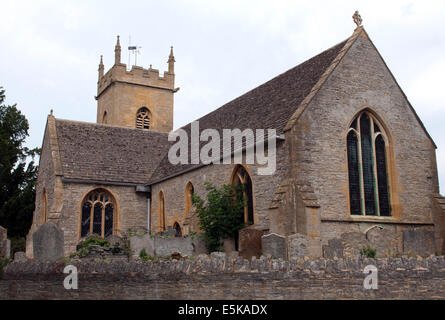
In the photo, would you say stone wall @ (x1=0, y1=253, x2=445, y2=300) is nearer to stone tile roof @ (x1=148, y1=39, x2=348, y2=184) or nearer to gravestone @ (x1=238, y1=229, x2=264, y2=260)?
gravestone @ (x1=238, y1=229, x2=264, y2=260)

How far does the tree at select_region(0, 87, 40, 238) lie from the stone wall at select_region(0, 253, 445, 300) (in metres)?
22.4

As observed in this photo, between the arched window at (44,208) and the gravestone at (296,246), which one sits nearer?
the gravestone at (296,246)

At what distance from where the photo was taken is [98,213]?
25375mm

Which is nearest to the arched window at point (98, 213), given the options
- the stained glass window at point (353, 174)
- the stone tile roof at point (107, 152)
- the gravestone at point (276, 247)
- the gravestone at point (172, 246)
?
the stone tile roof at point (107, 152)

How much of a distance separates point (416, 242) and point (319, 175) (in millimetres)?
3679

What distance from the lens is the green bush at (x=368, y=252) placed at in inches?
551

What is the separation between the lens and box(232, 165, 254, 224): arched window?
18.9m

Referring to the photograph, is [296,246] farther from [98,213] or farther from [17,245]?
[17,245]

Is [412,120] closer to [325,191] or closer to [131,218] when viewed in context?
[325,191]

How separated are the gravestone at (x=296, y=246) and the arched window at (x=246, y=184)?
5245mm

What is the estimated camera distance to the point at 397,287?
30.9ft

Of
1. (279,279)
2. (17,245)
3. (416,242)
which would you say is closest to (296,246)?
(279,279)

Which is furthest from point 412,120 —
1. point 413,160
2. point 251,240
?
point 251,240

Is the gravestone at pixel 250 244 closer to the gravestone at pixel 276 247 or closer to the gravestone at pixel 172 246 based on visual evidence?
the gravestone at pixel 276 247
